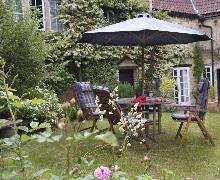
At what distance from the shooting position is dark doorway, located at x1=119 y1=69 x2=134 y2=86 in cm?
1573

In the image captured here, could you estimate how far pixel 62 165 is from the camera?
19.6 feet

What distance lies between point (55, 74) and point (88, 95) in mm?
4673

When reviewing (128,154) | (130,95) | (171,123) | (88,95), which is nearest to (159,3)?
(130,95)

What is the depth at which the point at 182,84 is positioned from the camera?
17672 millimetres

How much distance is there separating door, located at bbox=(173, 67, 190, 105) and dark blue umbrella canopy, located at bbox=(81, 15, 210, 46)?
8564 mm

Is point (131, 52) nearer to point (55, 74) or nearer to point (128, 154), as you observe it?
point (55, 74)

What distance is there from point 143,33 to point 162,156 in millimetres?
2433

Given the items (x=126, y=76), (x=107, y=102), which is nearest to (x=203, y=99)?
(x=107, y=102)

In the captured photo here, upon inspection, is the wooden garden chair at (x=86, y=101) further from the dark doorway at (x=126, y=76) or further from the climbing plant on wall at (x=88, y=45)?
the dark doorway at (x=126, y=76)

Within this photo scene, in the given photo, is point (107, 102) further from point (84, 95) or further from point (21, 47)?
→ point (21, 47)

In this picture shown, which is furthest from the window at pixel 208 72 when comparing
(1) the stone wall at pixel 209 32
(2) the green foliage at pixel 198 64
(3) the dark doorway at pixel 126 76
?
(3) the dark doorway at pixel 126 76

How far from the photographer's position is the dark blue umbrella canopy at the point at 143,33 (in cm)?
696

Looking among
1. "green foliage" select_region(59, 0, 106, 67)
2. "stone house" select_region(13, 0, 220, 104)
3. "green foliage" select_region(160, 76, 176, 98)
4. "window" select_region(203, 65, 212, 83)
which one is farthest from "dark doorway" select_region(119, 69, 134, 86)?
"window" select_region(203, 65, 212, 83)

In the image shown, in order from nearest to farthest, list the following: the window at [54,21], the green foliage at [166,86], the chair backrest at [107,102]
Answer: the chair backrest at [107,102], the window at [54,21], the green foliage at [166,86]
